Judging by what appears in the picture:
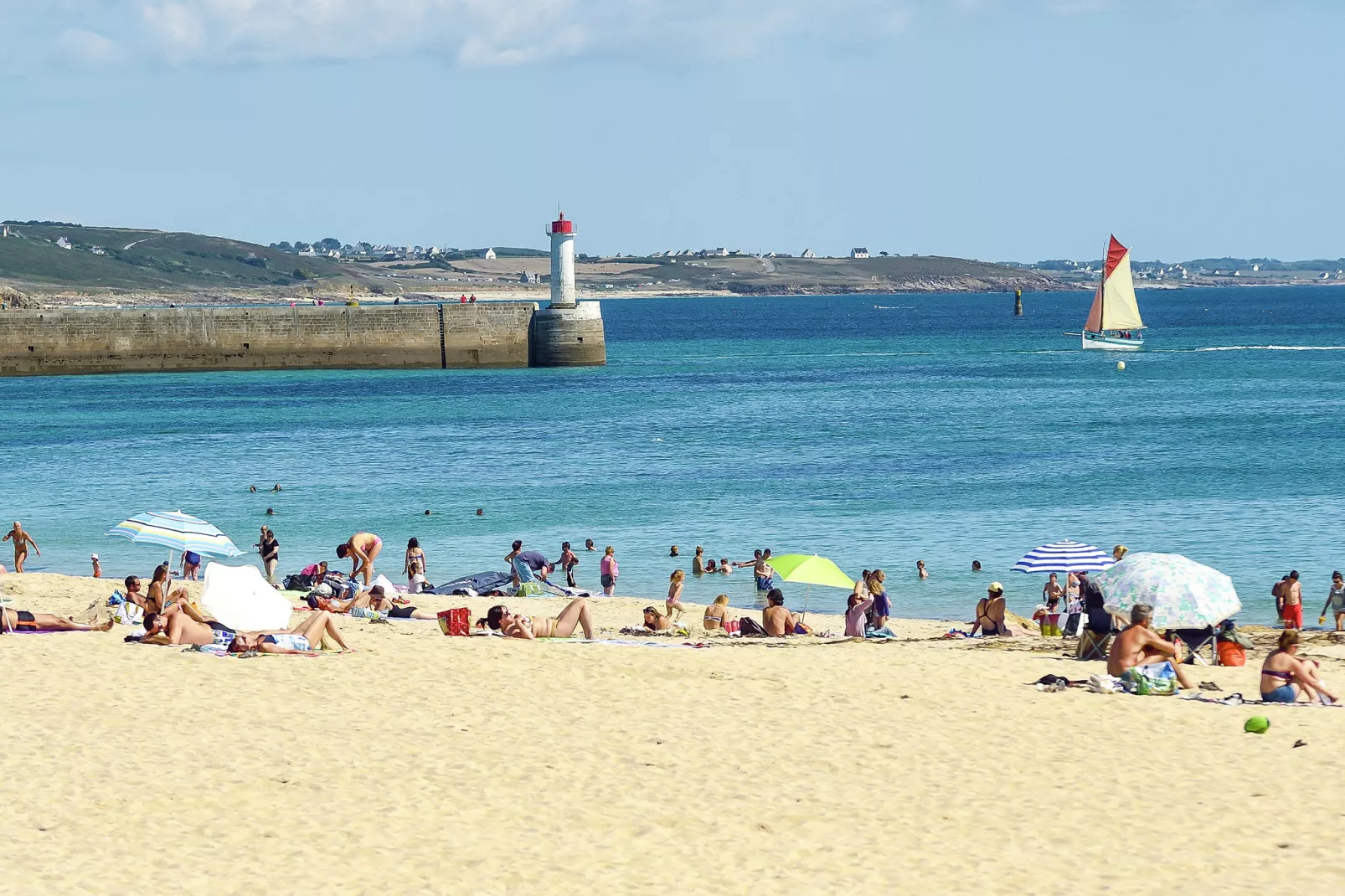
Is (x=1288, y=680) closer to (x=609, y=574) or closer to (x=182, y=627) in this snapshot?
(x=182, y=627)

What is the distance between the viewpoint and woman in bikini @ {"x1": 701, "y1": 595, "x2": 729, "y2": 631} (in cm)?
1788

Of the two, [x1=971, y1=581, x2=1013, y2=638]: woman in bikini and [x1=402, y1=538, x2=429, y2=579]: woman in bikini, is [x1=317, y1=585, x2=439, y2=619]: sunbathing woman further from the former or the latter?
[x1=971, y1=581, x2=1013, y2=638]: woman in bikini

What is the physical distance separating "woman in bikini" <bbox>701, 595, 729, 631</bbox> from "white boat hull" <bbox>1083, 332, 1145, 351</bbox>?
78127mm

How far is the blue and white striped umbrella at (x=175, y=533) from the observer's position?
19.7m

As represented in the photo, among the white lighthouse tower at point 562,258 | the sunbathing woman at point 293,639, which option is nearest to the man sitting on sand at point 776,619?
the sunbathing woman at point 293,639

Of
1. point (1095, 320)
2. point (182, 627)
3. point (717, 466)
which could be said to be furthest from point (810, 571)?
point (1095, 320)

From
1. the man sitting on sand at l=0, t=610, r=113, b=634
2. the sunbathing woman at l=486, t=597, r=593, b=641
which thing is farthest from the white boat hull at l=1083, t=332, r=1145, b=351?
the man sitting on sand at l=0, t=610, r=113, b=634

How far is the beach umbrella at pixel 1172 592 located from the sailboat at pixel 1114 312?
3012 inches

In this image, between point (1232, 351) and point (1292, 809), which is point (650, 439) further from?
point (1232, 351)

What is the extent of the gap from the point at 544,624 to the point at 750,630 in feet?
8.40

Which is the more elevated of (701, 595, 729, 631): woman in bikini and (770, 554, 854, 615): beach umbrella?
(770, 554, 854, 615): beach umbrella

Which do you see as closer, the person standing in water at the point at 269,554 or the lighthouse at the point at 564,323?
the person standing in water at the point at 269,554

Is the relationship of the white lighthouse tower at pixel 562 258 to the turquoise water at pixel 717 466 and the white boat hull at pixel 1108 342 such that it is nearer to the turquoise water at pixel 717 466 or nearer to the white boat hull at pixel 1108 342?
the turquoise water at pixel 717 466

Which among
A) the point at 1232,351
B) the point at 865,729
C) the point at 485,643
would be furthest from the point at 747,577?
the point at 1232,351
